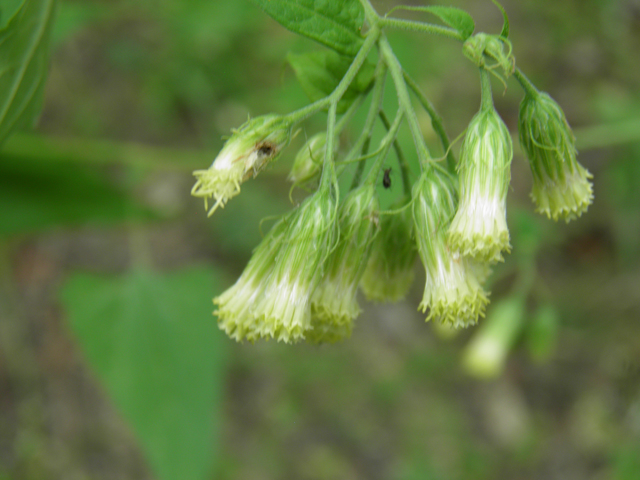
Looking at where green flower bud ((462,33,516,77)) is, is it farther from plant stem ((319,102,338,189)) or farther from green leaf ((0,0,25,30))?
green leaf ((0,0,25,30))

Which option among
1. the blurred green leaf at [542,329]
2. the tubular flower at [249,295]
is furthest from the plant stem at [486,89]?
the blurred green leaf at [542,329]

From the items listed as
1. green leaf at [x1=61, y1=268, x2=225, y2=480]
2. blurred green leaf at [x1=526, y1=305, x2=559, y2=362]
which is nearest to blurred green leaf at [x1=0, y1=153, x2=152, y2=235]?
green leaf at [x1=61, y1=268, x2=225, y2=480]

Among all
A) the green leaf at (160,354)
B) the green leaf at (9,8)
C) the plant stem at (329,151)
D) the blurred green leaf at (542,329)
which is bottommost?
the blurred green leaf at (542,329)

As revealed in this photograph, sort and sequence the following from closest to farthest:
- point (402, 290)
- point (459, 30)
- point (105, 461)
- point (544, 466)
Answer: point (459, 30), point (402, 290), point (105, 461), point (544, 466)

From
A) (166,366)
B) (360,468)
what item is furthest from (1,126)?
(360,468)

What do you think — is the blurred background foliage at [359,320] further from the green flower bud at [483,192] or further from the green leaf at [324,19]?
the green flower bud at [483,192]

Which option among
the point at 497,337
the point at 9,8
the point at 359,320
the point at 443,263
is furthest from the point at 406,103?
the point at 359,320

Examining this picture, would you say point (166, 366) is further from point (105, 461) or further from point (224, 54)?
point (224, 54)
